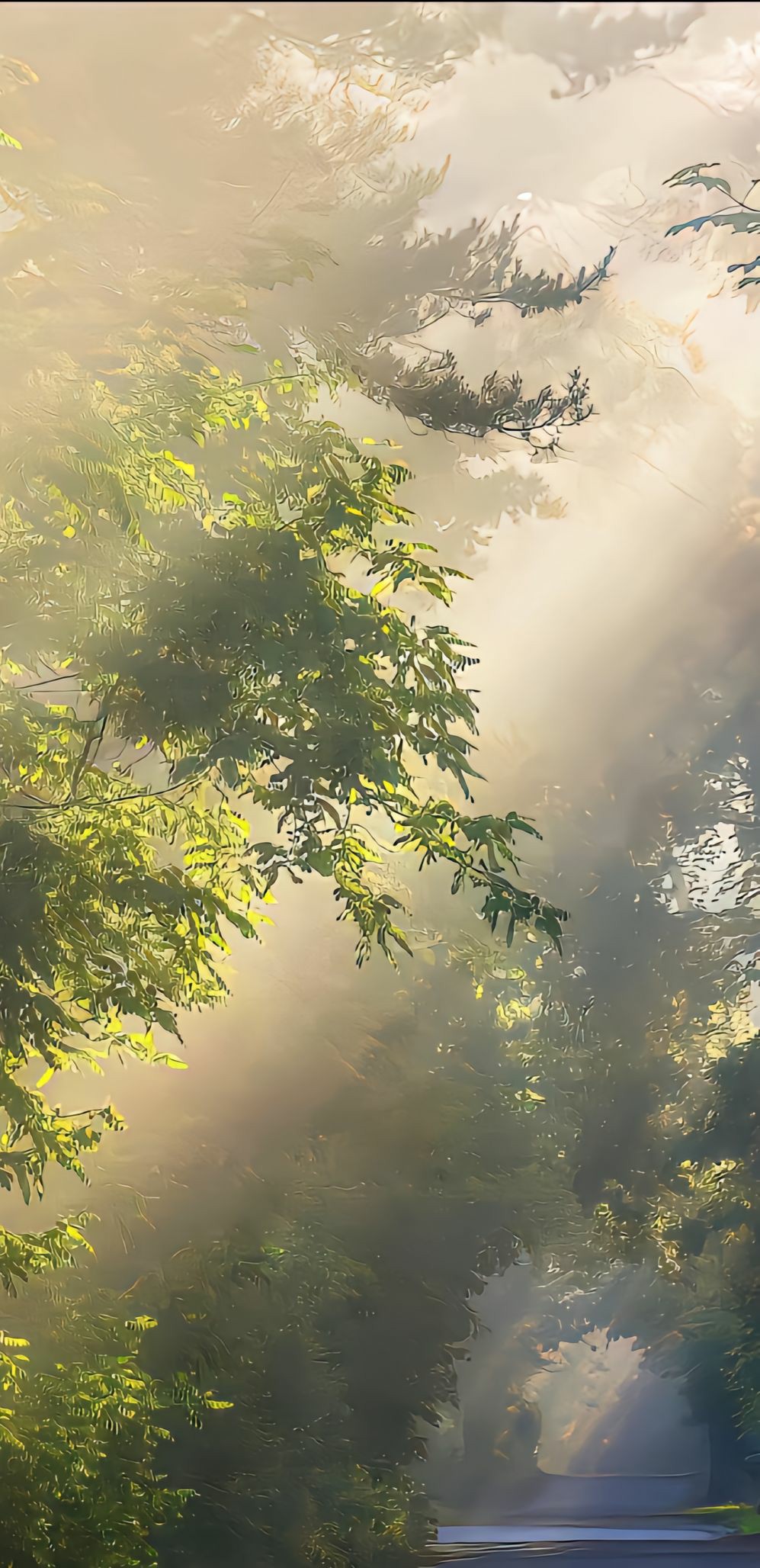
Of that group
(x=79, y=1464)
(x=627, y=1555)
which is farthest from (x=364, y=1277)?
(x=627, y=1555)

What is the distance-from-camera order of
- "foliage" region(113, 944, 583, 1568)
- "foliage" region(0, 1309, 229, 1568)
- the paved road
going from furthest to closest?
1. the paved road
2. "foliage" region(113, 944, 583, 1568)
3. "foliage" region(0, 1309, 229, 1568)

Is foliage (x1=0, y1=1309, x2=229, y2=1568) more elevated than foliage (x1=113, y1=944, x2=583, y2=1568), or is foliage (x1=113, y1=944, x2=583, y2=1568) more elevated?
foliage (x1=113, y1=944, x2=583, y2=1568)

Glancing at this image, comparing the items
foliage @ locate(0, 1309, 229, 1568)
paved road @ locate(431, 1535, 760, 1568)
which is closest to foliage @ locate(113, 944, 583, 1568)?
foliage @ locate(0, 1309, 229, 1568)

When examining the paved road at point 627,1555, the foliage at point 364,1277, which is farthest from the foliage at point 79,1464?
the paved road at point 627,1555

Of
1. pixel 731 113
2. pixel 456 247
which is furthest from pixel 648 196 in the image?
pixel 731 113

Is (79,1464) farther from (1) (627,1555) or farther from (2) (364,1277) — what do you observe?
(1) (627,1555)

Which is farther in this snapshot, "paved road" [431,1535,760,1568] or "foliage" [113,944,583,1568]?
"paved road" [431,1535,760,1568]

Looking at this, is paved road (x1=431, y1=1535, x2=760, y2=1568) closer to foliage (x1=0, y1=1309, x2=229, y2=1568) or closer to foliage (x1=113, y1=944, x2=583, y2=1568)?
foliage (x1=113, y1=944, x2=583, y2=1568)

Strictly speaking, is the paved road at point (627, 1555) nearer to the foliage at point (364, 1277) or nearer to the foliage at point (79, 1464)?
the foliage at point (364, 1277)

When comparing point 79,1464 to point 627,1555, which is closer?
point 79,1464

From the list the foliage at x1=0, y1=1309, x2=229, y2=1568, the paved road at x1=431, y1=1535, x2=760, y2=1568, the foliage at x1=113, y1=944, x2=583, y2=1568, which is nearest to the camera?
the foliage at x1=0, y1=1309, x2=229, y2=1568

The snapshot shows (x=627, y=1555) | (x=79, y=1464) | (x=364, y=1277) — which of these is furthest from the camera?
(x=627, y=1555)

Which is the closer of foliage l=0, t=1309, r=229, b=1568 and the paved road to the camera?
foliage l=0, t=1309, r=229, b=1568

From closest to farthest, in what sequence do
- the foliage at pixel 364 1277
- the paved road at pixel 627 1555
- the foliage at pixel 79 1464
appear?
1. the foliage at pixel 79 1464
2. the foliage at pixel 364 1277
3. the paved road at pixel 627 1555
